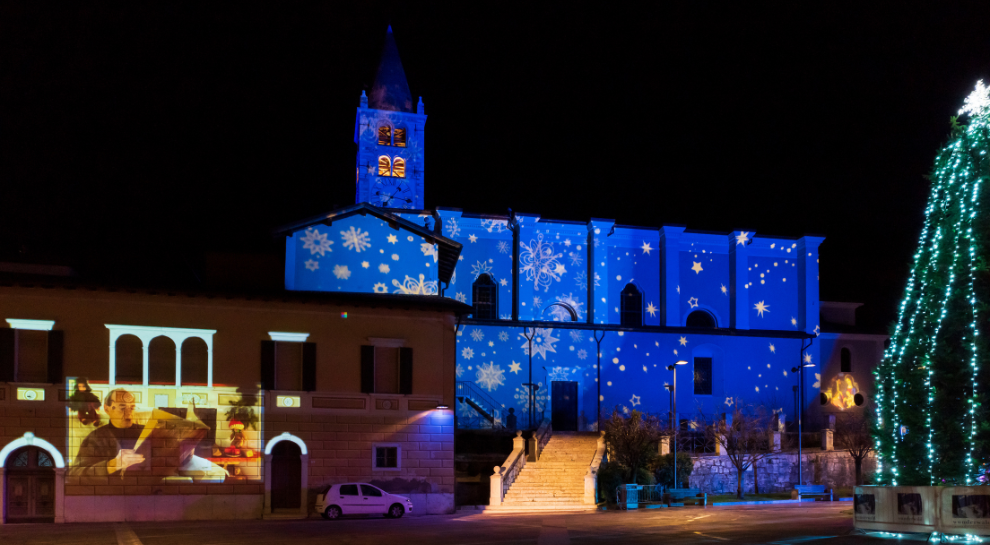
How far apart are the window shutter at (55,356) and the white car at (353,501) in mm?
8431

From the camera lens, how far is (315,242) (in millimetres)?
31578

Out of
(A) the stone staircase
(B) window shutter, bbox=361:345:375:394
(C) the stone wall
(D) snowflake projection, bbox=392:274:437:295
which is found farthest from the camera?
(C) the stone wall

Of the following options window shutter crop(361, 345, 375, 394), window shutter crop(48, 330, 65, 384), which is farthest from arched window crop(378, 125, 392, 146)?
window shutter crop(48, 330, 65, 384)

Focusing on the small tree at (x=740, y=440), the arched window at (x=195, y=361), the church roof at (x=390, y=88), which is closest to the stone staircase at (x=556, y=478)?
the small tree at (x=740, y=440)

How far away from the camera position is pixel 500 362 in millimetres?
41375

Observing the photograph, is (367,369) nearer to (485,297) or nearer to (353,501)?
(353,501)

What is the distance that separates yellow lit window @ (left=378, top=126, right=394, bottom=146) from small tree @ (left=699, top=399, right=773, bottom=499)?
88.3ft

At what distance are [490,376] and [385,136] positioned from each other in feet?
67.1

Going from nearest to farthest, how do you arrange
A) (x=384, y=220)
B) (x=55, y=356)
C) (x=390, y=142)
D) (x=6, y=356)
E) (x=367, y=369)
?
(x=6, y=356) < (x=55, y=356) < (x=367, y=369) < (x=384, y=220) < (x=390, y=142)

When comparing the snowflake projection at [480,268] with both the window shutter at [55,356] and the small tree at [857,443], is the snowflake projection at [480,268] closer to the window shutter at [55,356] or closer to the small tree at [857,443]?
the small tree at [857,443]

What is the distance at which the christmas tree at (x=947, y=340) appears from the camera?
16.8 metres

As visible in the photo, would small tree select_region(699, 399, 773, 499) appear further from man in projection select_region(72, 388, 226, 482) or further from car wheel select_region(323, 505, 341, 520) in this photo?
man in projection select_region(72, 388, 226, 482)

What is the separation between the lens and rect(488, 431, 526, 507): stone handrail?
3005cm

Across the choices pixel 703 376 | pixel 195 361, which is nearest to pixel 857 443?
pixel 703 376
